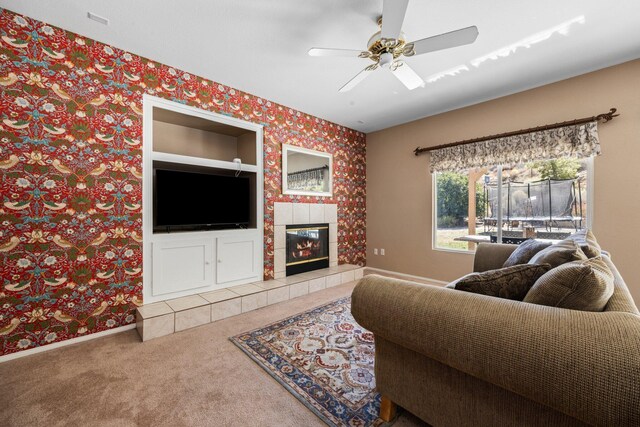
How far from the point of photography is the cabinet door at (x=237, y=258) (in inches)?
129

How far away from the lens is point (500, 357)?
90 centimetres

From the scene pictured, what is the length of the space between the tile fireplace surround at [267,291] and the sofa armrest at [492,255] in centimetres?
199

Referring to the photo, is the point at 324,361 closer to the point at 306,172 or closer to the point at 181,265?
the point at 181,265

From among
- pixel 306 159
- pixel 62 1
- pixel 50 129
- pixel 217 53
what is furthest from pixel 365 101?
pixel 50 129

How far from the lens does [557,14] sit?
2.12m

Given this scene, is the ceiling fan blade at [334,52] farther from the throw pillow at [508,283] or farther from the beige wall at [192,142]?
the beige wall at [192,142]

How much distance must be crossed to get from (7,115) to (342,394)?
3228mm

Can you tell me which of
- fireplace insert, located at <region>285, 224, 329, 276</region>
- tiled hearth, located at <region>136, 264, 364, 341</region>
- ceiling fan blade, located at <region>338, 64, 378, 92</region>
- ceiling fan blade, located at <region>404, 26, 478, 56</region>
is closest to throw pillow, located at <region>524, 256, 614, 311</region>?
ceiling fan blade, located at <region>404, 26, 478, 56</region>

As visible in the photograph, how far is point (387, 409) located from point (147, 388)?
4.99ft

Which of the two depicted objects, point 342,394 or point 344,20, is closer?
point 342,394

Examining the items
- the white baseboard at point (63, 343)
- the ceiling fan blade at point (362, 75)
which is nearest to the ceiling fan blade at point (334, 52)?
the ceiling fan blade at point (362, 75)

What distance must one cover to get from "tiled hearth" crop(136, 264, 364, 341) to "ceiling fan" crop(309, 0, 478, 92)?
2.53 m

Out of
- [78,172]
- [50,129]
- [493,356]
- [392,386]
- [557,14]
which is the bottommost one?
[392,386]

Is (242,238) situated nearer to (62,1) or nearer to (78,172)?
(78,172)
